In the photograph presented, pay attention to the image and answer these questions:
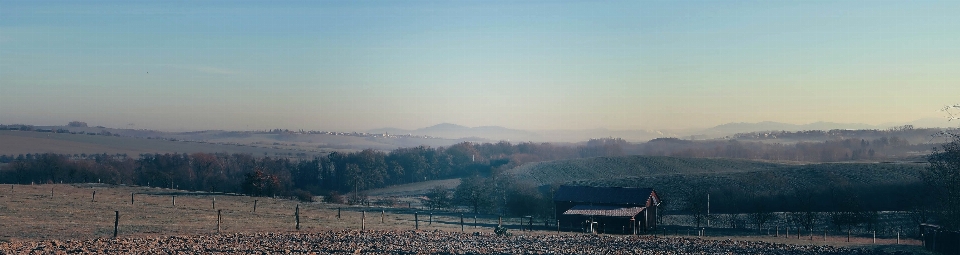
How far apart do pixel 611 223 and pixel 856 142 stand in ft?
455

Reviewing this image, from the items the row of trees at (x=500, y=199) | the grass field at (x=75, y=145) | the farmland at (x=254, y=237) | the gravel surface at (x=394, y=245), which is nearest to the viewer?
the gravel surface at (x=394, y=245)

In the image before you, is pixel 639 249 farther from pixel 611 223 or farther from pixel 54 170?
pixel 54 170

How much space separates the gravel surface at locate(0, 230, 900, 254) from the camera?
29.4 m

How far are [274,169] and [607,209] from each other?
8978 cm

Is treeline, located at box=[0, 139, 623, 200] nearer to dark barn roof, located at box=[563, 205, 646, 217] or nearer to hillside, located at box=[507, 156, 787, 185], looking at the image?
hillside, located at box=[507, 156, 787, 185]

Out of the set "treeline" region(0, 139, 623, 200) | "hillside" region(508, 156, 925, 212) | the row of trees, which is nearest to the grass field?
"treeline" region(0, 139, 623, 200)

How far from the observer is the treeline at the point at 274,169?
101 m

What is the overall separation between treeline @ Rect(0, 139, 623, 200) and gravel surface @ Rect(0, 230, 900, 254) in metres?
45.9

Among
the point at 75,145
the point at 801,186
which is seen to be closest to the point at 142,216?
the point at 801,186

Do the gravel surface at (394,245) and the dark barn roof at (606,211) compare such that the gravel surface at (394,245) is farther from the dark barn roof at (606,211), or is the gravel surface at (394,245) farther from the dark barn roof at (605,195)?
the dark barn roof at (605,195)

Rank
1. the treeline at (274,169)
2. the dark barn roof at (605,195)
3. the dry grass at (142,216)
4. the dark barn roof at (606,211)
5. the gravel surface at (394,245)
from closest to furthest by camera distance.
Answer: the gravel surface at (394,245) → the dry grass at (142,216) → the dark barn roof at (606,211) → the dark barn roof at (605,195) → the treeline at (274,169)

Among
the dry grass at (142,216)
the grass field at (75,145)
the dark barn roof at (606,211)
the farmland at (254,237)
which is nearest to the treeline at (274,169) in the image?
the grass field at (75,145)

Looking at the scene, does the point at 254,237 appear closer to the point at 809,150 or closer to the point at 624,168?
the point at 624,168

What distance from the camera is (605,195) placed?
5956 cm
